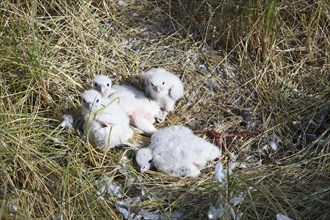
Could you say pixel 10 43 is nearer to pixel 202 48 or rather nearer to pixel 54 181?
pixel 54 181

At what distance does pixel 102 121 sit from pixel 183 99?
70cm

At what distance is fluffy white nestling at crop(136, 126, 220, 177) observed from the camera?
10.7 feet

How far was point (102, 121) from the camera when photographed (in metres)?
3.29

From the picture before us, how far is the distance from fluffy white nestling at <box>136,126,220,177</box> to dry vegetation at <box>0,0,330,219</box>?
0.06 meters

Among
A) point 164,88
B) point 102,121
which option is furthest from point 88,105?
point 164,88

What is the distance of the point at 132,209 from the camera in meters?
3.04

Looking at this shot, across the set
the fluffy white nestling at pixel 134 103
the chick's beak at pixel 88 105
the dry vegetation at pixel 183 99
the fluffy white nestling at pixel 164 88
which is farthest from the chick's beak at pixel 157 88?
the chick's beak at pixel 88 105

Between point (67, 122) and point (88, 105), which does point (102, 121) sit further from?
point (67, 122)

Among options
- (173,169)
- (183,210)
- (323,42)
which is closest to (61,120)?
(173,169)

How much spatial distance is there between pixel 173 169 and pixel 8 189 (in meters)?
0.89

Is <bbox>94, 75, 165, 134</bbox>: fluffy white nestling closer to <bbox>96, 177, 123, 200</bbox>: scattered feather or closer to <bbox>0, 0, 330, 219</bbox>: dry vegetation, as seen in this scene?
<bbox>0, 0, 330, 219</bbox>: dry vegetation

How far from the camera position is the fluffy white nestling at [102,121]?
327cm

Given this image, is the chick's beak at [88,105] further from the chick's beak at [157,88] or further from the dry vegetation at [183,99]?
the chick's beak at [157,88]

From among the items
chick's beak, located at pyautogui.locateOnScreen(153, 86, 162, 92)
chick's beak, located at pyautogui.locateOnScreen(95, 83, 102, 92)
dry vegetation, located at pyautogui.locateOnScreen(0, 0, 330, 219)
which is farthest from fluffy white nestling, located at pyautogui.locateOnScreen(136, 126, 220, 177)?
chick's beak, located at pyautogui.locateOnScreen(95, 83, 102, 92)
